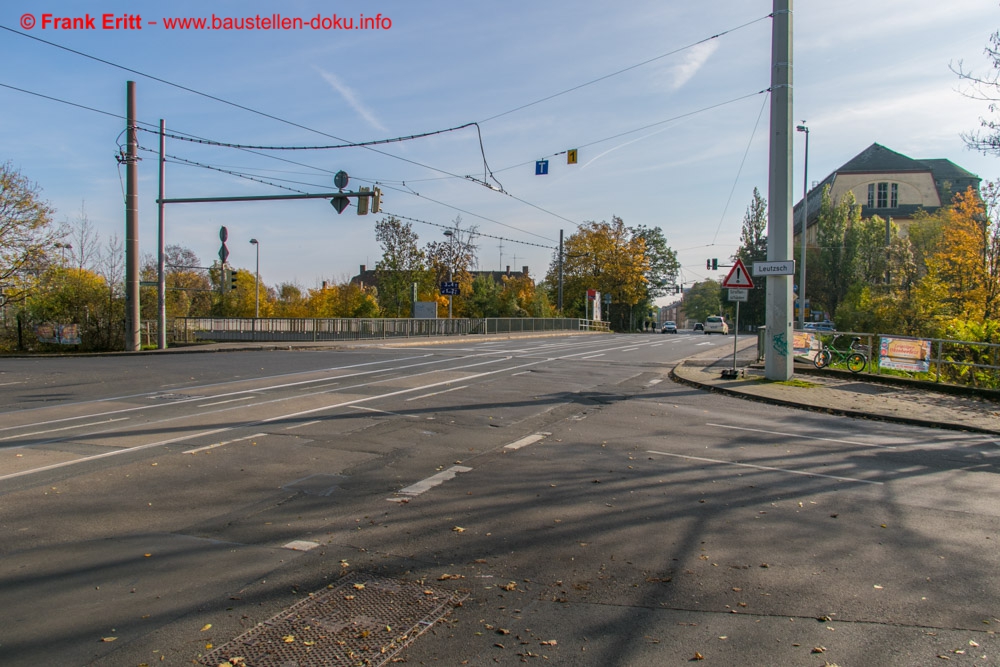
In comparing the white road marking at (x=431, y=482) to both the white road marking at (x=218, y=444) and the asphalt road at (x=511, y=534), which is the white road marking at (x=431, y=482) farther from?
the white road marking at (x=218, y=444)

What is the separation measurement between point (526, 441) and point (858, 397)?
914cm

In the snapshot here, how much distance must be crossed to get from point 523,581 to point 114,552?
2925 millimetres

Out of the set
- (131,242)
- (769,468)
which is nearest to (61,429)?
(769,468)

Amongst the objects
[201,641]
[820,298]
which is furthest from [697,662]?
[820,298]

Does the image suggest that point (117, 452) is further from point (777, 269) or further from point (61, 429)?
point (777, 269)

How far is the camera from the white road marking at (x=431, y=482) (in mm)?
6340

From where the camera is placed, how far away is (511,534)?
5172 millimetres

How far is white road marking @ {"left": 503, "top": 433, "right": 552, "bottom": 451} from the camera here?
28.4 feet

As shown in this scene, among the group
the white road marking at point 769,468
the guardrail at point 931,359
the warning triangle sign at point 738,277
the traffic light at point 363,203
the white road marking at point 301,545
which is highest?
the traffic light at point 363,203

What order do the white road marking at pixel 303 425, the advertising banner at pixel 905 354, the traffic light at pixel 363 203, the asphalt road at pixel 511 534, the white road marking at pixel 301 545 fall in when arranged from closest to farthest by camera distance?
the asphalt road at pixel 511 534 < the white road marking at pixel 301 545 < the white road marking at pixel 303 425 < the advertising banner at pixel 905 354 < the traffic light at pixel 363 203

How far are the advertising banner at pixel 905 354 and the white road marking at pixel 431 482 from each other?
14.2 meters

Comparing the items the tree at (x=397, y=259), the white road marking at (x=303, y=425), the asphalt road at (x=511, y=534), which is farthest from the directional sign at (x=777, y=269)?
the tree at (x=397, y=259)

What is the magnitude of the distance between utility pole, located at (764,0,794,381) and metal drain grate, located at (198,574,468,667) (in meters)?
14.5

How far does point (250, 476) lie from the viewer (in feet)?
22.4
